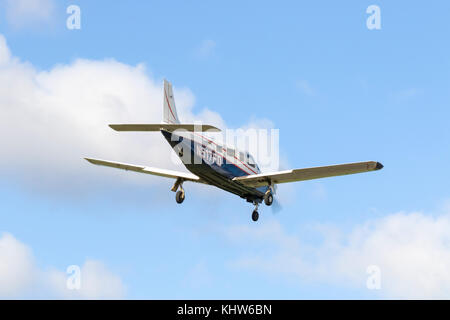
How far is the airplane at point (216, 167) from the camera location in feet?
93.1

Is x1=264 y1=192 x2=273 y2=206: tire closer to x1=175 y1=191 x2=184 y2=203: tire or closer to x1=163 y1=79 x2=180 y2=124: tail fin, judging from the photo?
x1=175 y1=191 x2=184 y2=203: tire

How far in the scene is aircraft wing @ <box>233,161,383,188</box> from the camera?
28.8m

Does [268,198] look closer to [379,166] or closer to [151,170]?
[379,166]

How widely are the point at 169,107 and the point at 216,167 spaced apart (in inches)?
137

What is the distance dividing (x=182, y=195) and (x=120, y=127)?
6.80 m

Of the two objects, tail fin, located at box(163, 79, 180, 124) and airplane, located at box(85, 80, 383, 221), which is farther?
tail fin, located at box(163, 79, 180, 124)

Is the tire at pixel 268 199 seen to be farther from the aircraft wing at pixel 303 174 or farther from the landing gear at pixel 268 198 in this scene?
the aircraft wing at pixel 303 174

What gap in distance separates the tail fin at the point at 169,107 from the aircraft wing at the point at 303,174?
4.41m

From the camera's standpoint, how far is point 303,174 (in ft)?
103

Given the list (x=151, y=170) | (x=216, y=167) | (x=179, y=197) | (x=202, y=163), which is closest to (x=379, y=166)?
(x=216, y=167)

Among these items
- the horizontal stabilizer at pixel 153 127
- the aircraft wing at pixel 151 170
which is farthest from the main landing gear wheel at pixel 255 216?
A: the horizontal stabilizer at pixel 153 127

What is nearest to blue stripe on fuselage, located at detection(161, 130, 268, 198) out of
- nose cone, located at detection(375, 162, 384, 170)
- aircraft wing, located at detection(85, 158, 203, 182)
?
aircraft wing, located at detection(85, 158, 203, 182)
